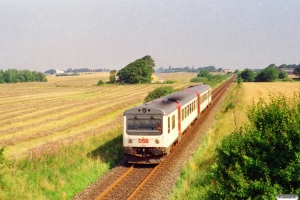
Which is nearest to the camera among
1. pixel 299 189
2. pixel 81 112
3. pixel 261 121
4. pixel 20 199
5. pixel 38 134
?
pixel 299 189

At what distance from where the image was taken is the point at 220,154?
32.8 ft

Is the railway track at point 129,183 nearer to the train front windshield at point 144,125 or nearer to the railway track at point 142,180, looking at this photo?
the railway track at point 142,180

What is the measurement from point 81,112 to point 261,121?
34.4 metres

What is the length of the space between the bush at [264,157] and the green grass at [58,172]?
22.8 ft

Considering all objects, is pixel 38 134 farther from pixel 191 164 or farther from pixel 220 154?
pixel 220 154

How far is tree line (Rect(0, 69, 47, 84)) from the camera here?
14290 centimetres

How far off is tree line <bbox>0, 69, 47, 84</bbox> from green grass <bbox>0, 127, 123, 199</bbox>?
135452mm

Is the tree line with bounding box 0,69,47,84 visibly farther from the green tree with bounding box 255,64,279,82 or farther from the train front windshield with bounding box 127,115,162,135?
the train front windshield with bounding box 127,115,162,135

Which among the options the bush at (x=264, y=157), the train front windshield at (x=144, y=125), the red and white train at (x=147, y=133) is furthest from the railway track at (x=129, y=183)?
the bush at (x=264, y=157)

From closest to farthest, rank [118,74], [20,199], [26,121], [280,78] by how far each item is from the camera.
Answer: [20,199] → [26,121] → [118,74] → [280,78]

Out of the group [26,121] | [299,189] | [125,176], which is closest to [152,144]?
[125,176]

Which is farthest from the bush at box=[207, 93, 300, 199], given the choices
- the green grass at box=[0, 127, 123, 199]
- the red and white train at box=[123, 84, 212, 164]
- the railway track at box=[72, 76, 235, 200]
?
the green grass at box=[0, 127, 123, 199]

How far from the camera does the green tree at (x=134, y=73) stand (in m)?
107

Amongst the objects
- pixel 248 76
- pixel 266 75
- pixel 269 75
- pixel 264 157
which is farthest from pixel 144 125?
pixel 248 76
